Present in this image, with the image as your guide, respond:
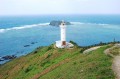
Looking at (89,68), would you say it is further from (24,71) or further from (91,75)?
(24,71)

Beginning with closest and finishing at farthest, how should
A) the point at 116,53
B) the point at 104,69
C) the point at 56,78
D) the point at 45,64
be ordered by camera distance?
the point at 104,69 < the point at 56,78 < the point at 116,53 < the point at 45,64

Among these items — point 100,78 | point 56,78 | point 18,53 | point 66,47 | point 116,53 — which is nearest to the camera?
point 100,78

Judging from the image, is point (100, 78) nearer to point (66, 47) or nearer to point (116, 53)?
point (116, 53)

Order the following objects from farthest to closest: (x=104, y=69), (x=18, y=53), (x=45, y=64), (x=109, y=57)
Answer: (x=18, y=53)
(x=45, y=64)
(x=109, y=57)
(x=104, y=69)

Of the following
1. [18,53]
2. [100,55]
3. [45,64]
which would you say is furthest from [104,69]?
[18,53]

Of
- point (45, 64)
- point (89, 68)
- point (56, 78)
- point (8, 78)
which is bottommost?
point (8, 78)

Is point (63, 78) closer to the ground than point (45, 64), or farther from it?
farther from it

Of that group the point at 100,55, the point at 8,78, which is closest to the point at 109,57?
the point at 100,55

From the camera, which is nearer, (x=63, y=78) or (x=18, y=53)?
(x=63, y=78)

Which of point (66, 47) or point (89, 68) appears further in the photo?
point (66, 47)
